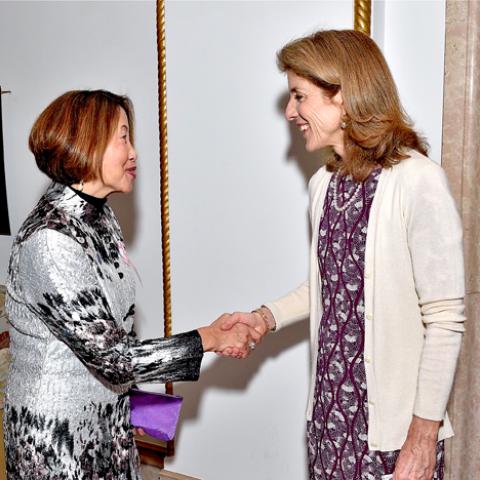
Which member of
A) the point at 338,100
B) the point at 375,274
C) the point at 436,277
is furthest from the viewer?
the point at 338,100

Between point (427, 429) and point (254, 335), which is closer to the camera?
point (427, 429)

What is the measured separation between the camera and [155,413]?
2.09 metres

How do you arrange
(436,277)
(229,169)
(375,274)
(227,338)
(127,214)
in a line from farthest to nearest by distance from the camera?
(127,214) < (229,169) < (227,338) < (375,274) < (436,277)

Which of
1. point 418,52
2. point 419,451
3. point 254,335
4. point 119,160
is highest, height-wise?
point 418,52

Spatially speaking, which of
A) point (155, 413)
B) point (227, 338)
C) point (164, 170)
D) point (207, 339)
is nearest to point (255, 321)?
point (227, 338)

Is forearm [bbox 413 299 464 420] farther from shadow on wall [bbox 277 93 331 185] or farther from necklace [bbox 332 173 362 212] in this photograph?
shadow on wall [bbox 277 93 331 185]

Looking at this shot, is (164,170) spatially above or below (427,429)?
above

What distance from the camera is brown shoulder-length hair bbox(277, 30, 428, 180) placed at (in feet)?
5.73

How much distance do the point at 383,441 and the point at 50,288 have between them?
929 mm

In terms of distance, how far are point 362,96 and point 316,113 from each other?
149 millimetres

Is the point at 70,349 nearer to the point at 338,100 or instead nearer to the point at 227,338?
the point at 227,338

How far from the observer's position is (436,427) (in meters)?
1.66

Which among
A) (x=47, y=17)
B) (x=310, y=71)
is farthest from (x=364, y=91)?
(x=47, y=17)

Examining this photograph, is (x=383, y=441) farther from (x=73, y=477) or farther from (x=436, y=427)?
(x=73, y=477)
